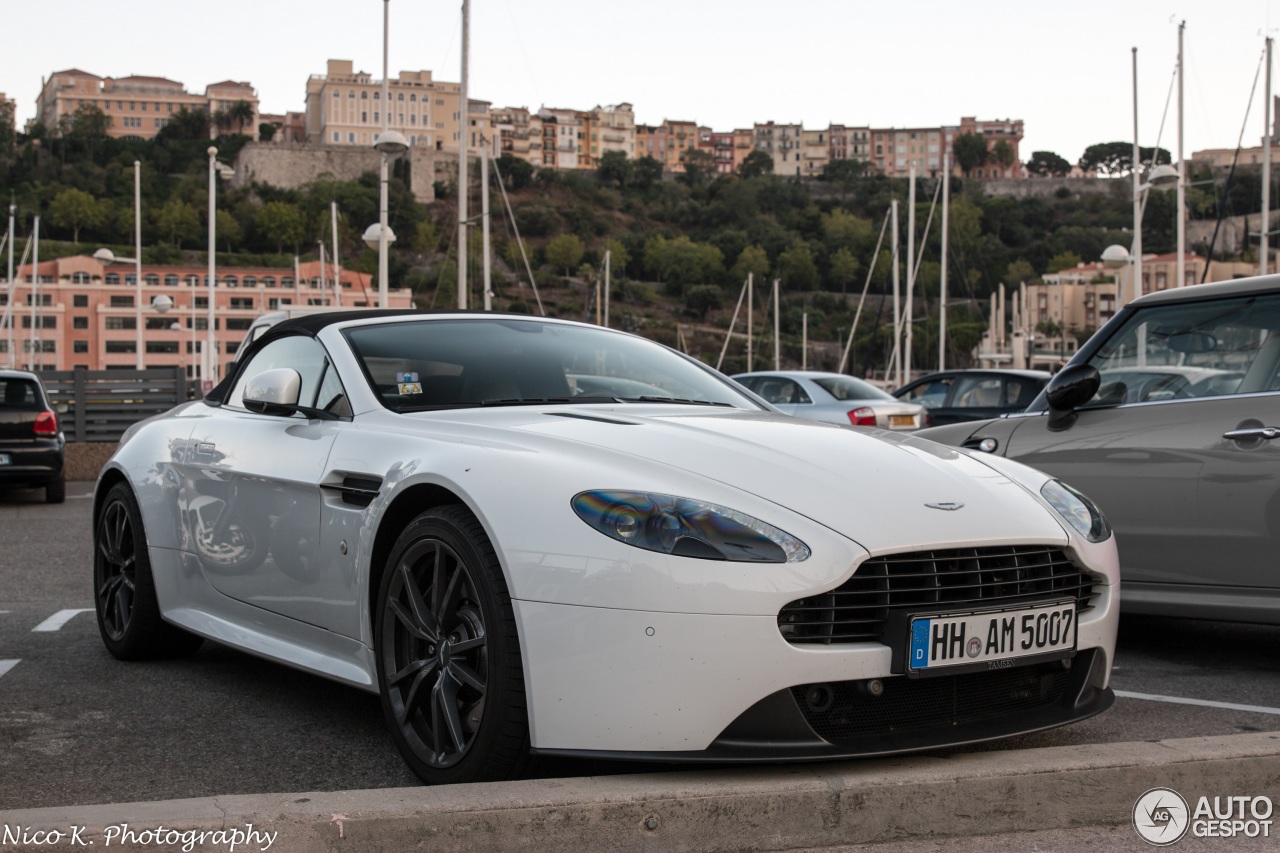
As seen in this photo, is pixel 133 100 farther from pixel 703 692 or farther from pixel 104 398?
pixel 703 692

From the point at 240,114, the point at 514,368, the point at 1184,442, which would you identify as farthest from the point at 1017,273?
the point at 514,368

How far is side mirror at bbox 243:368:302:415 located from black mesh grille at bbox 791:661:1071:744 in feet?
6.64

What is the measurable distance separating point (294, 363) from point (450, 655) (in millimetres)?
1832

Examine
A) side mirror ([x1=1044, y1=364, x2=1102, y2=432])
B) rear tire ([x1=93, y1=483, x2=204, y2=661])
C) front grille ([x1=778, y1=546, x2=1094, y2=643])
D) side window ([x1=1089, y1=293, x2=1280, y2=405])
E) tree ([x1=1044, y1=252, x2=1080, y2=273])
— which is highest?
tree ([x1=1044, y1=252, x2=1080, y2=273])

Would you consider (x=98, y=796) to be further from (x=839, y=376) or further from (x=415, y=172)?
(x=415, y=172)

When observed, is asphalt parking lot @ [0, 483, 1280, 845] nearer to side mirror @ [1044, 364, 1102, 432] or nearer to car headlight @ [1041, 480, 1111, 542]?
car headlight @ [1041, 480, 1111, 542]

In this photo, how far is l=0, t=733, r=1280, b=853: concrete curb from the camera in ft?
9.70

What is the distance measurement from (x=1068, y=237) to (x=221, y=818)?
547 ft

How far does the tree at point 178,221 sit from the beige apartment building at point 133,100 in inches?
1682

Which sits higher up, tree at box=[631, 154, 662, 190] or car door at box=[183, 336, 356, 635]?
tree at box=[631, 154, 662, 190]

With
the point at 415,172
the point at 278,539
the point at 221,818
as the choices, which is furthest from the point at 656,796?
the point at 415,172

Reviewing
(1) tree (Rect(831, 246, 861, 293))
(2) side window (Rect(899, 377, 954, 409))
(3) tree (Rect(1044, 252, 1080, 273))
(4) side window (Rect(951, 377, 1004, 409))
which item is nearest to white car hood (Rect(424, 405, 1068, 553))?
(4) side window (Rect(951, 377, 1004, 409))

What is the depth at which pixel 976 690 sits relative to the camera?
340cm

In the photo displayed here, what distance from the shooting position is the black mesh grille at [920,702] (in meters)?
3.23
